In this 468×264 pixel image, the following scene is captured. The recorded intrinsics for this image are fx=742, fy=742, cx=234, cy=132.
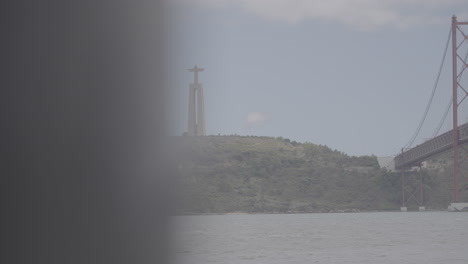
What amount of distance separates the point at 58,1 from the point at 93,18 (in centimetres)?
26

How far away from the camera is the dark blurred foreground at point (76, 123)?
438 cm

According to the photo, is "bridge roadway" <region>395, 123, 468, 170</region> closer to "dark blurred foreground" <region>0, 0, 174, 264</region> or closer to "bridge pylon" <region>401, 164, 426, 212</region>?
"bridge pylon" <region>401, 164, 426, 212</region>

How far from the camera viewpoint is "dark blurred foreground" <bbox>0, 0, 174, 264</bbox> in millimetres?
4383

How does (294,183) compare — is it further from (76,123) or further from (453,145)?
(76,123)

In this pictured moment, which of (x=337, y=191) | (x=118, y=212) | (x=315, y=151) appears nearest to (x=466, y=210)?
(x=337, y=191)

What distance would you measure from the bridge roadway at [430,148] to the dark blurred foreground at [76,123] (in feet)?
91.1

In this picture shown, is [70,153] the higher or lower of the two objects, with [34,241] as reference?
higher

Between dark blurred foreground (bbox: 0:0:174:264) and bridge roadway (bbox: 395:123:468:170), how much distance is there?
27762 mm

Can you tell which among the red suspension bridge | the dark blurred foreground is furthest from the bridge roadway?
the dark blurred foreground

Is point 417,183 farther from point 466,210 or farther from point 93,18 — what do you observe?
point 93,18

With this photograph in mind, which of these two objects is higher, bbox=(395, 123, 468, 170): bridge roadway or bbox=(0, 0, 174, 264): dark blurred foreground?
bbox=(395, 123, 468, 170): bridge roadway

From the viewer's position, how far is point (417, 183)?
4275cm

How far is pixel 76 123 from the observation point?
4629mm

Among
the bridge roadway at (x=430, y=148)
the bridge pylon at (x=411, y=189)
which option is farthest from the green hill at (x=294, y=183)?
the bridge roadway at (x=430, y=148)
